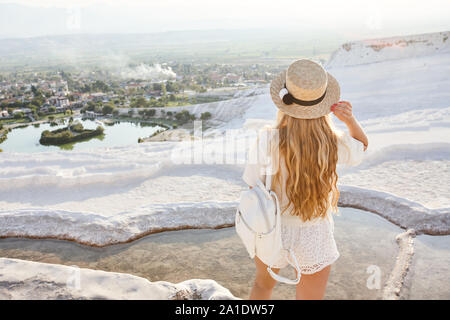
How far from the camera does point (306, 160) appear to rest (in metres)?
1.58

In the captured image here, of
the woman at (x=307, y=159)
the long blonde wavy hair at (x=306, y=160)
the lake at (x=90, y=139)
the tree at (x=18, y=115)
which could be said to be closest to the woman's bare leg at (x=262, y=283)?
the woman at (x=307, y=159)

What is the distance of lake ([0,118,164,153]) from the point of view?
2177cm

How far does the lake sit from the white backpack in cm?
1900

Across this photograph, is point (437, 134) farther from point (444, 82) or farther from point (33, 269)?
point (444, 82)

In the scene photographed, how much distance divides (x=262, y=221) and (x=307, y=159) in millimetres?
354

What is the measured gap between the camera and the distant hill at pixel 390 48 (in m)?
19.2

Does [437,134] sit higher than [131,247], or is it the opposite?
[437,134]

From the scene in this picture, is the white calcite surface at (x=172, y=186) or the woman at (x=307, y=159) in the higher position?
the woman at (x=307, y=159)

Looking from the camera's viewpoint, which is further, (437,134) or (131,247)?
(437,134)

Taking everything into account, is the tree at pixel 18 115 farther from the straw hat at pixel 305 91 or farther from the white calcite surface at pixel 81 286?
the straw hat at pixel 305 91

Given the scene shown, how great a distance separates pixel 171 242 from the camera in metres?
3.68

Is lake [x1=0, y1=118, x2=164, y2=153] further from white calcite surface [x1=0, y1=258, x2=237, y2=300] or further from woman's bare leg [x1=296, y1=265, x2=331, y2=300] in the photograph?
woman's bare leg [x1=296, y1=265, x2=331, y2=300]
